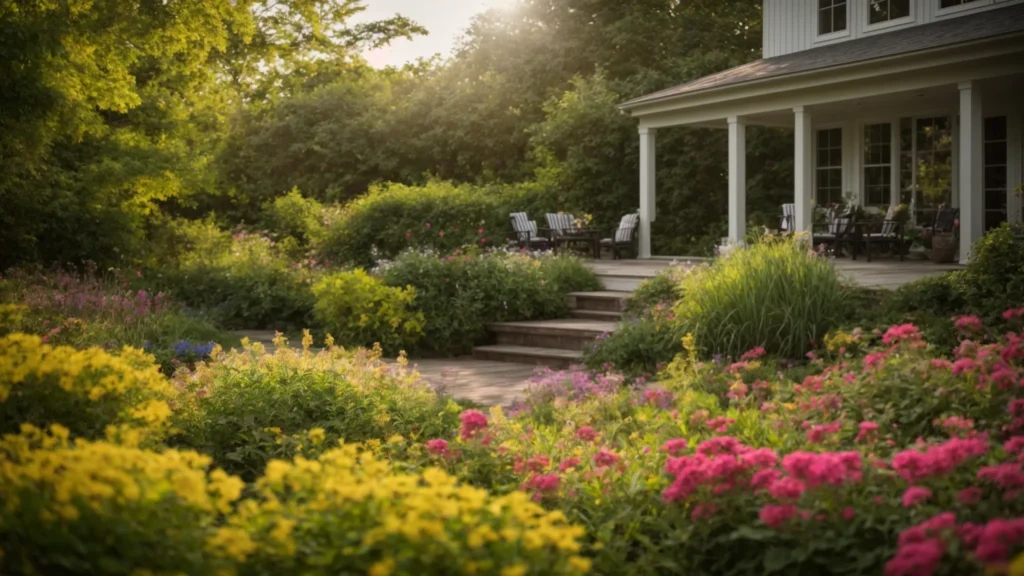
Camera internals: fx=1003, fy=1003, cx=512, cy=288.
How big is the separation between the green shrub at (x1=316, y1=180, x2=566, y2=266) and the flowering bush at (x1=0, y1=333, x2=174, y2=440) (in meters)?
11.6

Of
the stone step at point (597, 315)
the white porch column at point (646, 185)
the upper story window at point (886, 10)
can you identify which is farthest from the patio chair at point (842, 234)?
the stone step at point (597, 315)

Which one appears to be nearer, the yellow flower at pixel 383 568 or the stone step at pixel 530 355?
the yellow flower at pixel 383 568

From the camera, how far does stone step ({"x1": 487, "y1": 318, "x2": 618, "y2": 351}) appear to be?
1018cm

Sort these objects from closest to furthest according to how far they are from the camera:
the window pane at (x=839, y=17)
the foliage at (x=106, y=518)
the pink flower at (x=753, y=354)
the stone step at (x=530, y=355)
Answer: the foliage at (x=106, y=518), the pink flower at (x=753, y=354), the stone step at (x=530, y=355), the window pane at (x=839, y=17)

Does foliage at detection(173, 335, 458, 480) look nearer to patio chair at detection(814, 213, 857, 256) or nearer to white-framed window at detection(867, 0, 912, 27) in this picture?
patio chair at detection(814, 213, 857, 256)

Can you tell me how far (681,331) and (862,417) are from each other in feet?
12.0

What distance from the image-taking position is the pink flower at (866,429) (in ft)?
12.4

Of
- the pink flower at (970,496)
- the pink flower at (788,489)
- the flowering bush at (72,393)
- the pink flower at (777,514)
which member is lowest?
the pink flower at (777,514)

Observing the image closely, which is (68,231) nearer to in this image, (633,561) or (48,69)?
(48,69)

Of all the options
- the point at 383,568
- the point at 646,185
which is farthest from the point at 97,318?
the point at 646,185

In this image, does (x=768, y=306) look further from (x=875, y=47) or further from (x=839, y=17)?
(x=839, y=17)

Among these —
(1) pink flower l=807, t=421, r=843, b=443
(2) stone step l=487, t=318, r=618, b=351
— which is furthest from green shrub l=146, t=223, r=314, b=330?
(1) pink flower l=807, t=421, r=843, b=443

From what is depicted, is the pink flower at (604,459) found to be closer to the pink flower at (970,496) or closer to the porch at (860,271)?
the pink flower at (970,496)

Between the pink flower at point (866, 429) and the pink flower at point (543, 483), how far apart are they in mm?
1173
